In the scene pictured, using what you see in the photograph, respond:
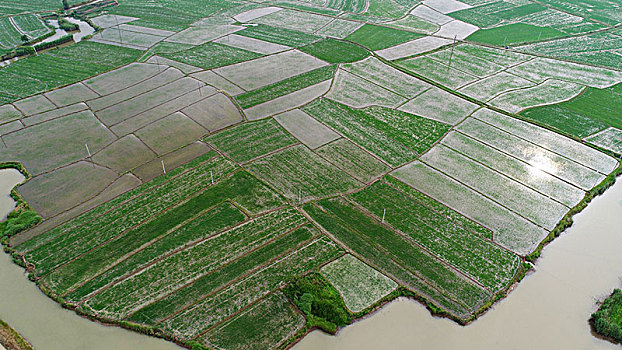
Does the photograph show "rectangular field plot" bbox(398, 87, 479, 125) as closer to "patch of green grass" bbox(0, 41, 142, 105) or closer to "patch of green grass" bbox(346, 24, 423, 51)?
"patch of green grass" bbox(346, 24, 423, 51)

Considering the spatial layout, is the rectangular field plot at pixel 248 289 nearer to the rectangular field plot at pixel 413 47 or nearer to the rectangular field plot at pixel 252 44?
the rectangular field plot at pixel 252 44

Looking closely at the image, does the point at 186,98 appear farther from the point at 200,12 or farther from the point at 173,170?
the point at 200,12

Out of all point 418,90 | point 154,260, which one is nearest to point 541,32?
point 418,90

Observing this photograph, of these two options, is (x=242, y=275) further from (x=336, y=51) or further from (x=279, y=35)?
(x=279, y=35)

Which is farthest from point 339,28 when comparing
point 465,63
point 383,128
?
point 383,128

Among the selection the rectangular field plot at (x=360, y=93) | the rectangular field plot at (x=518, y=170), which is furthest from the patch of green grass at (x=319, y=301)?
the rectangular field plot at (x=360, y=93)

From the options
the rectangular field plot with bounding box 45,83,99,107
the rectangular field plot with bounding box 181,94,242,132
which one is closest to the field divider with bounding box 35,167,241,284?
the rectangular field plot with bounding box 181,94,242,132
